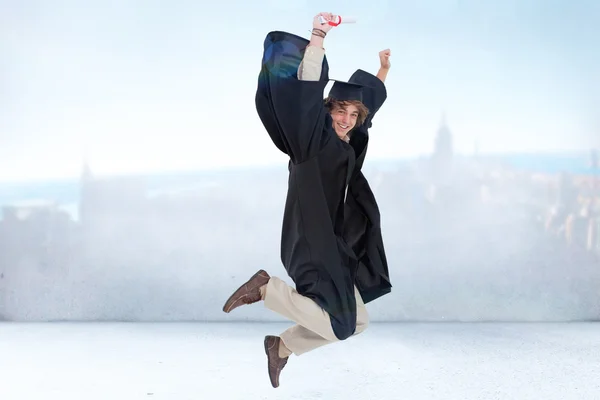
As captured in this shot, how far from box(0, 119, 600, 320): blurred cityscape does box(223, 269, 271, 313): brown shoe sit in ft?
7.95

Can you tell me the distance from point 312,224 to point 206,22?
114 inches

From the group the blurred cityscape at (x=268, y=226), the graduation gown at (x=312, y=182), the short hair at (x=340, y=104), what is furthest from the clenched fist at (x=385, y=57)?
the blurred cityscape at (x=268, y=226)

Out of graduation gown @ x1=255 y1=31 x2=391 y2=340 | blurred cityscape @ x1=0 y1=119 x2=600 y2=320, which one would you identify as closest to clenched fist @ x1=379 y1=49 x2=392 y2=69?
graduation gown @ x1=255 y1=31 x2=391 y2=340

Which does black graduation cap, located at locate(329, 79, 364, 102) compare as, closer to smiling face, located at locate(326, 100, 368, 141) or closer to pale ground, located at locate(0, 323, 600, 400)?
smiling face, located at locate(326, 100, 368, 141)

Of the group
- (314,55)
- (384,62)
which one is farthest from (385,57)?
(314,55)

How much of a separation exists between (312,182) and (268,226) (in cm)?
251

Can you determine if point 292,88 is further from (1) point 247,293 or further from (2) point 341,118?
(1) point 247,293

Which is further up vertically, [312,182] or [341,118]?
[341,118]

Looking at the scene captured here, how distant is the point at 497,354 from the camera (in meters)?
3.56

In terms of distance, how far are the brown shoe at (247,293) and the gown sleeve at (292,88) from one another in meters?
0.44

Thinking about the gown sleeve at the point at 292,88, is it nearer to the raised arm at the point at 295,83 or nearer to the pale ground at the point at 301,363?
the raised arm at the point at 295,83

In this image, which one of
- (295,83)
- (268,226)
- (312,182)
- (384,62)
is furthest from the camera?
(268,226)

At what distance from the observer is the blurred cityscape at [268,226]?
439cm

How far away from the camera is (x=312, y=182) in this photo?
190 centimetres
